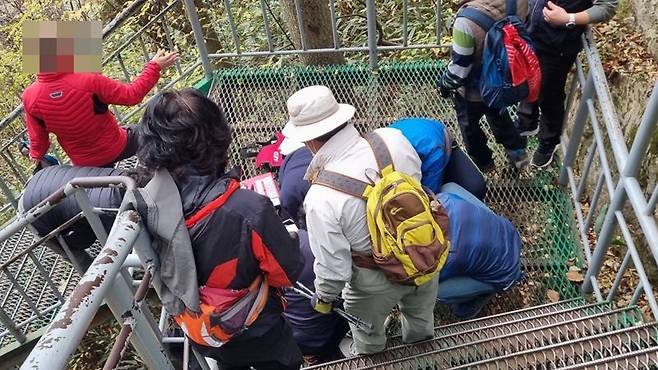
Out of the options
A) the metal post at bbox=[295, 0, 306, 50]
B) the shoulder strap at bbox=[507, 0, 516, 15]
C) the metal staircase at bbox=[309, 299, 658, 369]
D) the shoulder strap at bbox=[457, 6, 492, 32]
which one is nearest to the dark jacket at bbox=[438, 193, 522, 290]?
the metal staircase at bbox=[309, 299, 658, 369]

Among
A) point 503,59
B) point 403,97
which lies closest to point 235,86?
point 403,97

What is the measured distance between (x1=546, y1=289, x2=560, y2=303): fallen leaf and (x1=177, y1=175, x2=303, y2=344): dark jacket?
2087 millimetres

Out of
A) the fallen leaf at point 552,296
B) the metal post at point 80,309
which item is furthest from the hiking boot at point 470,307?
the metal post at point 80,309

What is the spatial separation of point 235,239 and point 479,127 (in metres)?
2.39

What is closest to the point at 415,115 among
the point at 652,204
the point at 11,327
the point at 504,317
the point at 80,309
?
the point at 504,317

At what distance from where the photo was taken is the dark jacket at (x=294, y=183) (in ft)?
10.1

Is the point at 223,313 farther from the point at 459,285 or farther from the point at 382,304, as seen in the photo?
the point at 459,285

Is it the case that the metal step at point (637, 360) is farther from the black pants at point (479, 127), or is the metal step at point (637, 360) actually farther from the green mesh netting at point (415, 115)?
the black pants at point (479, 127)

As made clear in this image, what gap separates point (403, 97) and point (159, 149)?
330 cm

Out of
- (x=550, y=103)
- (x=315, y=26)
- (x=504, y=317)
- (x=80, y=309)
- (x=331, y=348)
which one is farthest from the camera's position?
(x=315, y=26)

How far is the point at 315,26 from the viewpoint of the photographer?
536cm

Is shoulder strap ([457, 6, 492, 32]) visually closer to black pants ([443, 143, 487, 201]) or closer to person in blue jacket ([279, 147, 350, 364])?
black pants ([443, 143, 487, 201])

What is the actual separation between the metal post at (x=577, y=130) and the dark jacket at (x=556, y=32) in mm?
257

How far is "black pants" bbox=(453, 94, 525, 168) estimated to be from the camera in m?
3.67
